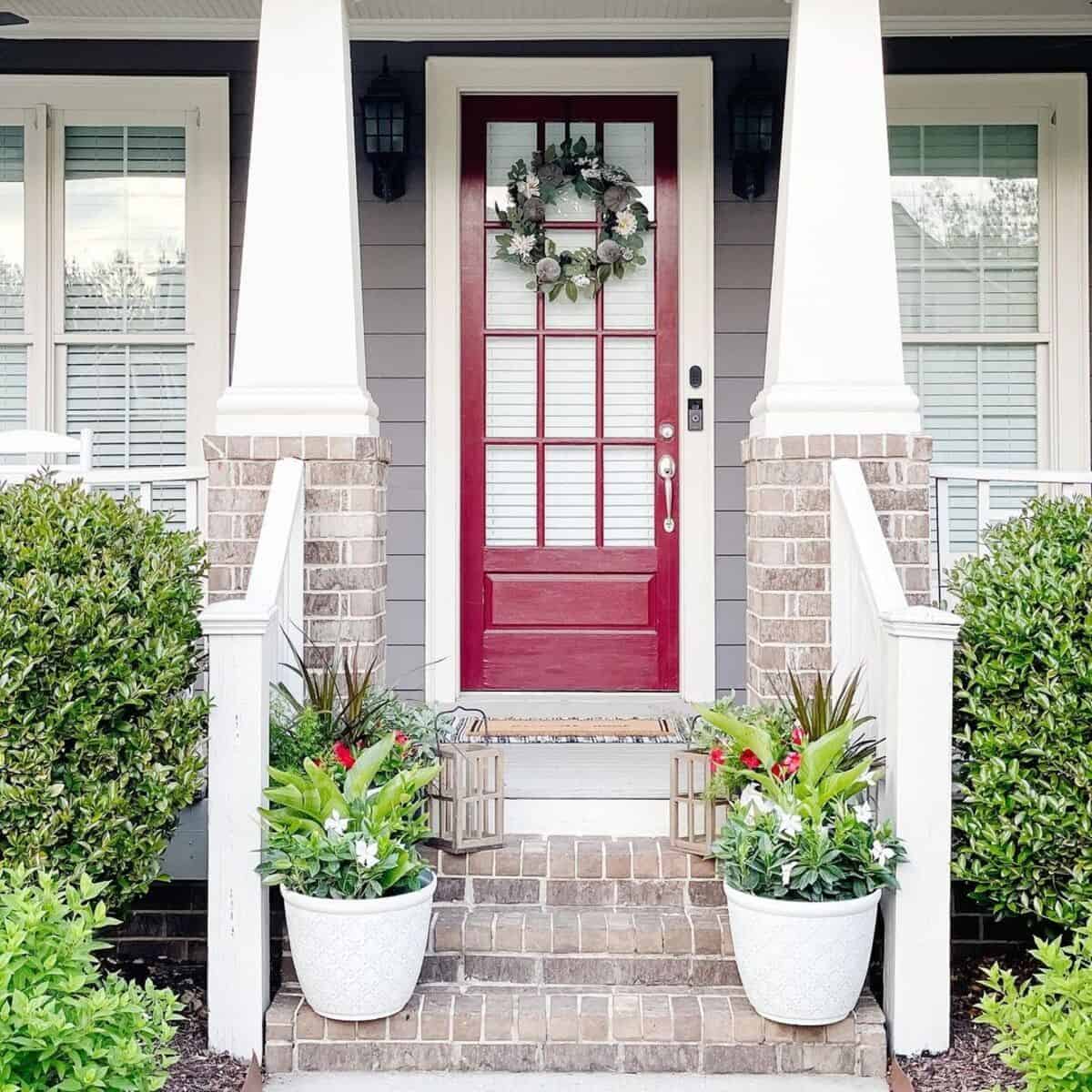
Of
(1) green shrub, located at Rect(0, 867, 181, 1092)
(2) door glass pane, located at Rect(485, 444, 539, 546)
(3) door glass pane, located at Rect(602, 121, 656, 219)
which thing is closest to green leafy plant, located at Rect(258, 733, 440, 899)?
(1) green shrub, located at Rect(0, 867, 181, 1092)

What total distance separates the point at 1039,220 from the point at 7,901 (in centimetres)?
449

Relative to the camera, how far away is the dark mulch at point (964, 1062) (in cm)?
282

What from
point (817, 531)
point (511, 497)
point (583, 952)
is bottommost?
point (583, 952)

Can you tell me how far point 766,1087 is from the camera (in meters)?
2.81

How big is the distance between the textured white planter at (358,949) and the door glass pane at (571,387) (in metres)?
2.56

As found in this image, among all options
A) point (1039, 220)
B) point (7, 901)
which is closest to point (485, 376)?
point (1039, 220)

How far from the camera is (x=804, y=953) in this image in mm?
2779

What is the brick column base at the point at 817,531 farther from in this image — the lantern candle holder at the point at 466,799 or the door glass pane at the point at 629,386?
the door glass pane at the point at 629,386

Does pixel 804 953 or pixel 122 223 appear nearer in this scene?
pixel 804 953

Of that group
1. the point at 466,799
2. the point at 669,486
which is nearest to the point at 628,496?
the point at 669,486

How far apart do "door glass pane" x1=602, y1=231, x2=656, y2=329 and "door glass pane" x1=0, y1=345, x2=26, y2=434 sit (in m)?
2.32

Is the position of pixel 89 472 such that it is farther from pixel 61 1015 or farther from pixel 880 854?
pixel 880 854

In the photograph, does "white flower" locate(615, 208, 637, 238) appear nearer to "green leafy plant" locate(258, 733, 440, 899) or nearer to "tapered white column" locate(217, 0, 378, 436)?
"tapered white column" locate(217, 0, 378, 436)

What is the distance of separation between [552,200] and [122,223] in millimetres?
1713
